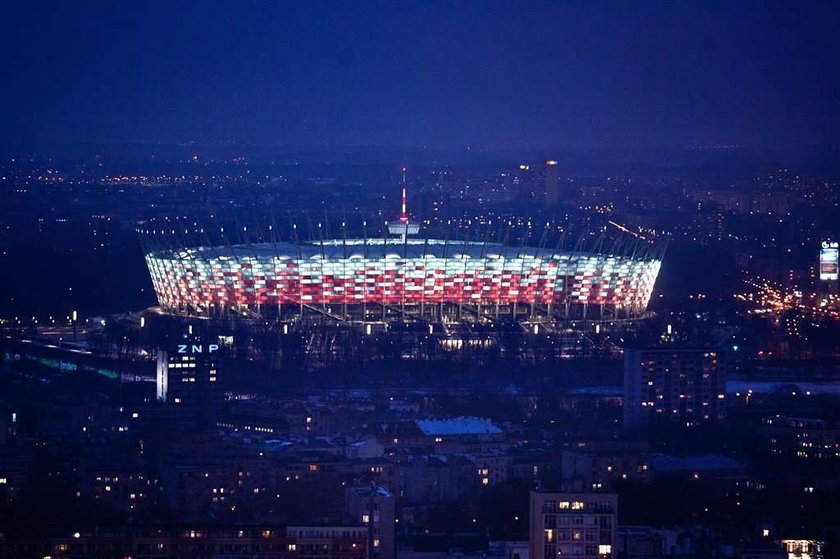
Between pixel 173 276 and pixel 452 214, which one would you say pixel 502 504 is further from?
pixel 452 214

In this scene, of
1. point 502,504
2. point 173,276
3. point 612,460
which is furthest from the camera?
point 173,276

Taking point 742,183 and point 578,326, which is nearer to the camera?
point 578,326

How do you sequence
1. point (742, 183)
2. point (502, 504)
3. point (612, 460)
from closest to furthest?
point (502, 504) → point (612, 460) → point (742, 183)

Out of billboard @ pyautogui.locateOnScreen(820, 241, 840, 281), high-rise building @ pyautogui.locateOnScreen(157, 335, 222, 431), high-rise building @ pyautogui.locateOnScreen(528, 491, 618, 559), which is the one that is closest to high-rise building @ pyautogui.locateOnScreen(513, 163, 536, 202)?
billboard @ pyautogui.locateOnScreen(820, 241, 840, 281)

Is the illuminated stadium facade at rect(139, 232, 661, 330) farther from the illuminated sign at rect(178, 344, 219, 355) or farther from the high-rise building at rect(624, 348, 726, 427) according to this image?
the high-rise building at rect(624, 348, 726, 427)

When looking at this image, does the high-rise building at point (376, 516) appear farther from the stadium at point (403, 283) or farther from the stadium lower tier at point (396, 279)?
the stadium lower tier at point (396, 279)

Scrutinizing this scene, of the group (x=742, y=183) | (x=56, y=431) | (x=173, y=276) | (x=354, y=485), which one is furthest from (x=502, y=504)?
(x=742, y=183)
